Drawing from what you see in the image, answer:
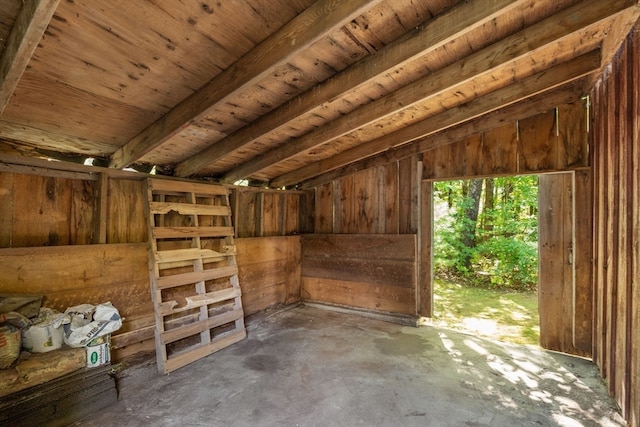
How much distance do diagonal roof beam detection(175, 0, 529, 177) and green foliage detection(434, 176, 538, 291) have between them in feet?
19.6

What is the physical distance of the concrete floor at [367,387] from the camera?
6.61 feet

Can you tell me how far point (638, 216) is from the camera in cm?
185

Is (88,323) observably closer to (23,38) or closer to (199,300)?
(199,300)

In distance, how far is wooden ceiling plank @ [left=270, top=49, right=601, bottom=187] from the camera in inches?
96.9

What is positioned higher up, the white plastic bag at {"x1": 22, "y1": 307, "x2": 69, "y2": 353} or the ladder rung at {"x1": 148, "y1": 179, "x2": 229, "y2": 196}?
the ladder rung at {"x1": 148, "y1": 179, "x2": 229, "y2": 196}

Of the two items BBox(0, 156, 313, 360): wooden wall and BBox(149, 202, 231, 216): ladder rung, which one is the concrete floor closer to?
→ BBox(0, 156, 313, 360): wooden wall

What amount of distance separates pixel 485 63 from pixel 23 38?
8.48 feet

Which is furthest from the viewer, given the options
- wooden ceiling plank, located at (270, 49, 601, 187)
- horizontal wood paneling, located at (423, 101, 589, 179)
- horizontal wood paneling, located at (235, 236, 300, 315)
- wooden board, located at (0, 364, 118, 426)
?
horizontal wood paneling, located at (235, 236, 300, 315)

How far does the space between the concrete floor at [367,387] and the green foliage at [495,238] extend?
375 cm

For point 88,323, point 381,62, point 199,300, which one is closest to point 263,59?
point 381,62

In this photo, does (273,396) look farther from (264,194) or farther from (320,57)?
(264,194)

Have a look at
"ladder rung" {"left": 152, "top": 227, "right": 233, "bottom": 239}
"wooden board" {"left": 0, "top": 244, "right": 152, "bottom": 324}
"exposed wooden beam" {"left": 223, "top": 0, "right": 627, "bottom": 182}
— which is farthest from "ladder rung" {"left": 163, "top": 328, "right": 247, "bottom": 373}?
"exposed wooden beam" {"left": 223, "top": 0, "right": 627, "bottom": 182}

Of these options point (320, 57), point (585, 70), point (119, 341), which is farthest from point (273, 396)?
point (585, 70)

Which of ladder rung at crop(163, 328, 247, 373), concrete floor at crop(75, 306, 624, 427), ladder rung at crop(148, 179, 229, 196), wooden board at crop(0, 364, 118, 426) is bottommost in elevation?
concrete floor at crop(75, 306, 624, 427)
